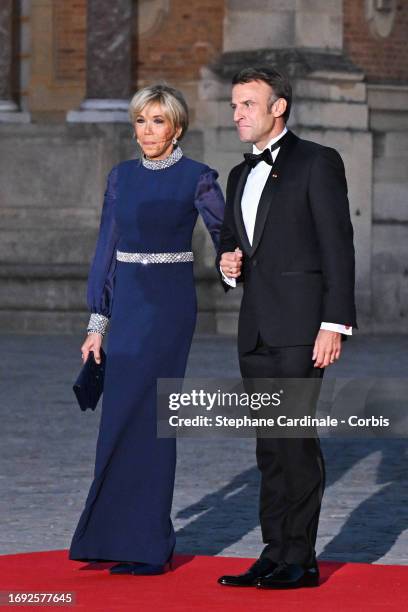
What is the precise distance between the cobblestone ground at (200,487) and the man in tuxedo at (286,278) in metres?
0.97

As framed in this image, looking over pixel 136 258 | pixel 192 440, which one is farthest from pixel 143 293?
pixel 192 440

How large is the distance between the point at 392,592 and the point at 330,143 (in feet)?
44.0

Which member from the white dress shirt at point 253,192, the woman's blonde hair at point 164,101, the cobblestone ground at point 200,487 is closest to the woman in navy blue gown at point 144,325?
the woman's blonde hair at point 164,101

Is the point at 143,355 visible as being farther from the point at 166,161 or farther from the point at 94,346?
the point at 166,161

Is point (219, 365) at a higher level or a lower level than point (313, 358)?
lower

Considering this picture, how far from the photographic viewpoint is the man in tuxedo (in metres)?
5.72

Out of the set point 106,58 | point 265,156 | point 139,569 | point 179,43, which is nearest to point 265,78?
point 265,156

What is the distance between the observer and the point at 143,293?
6.20 meters

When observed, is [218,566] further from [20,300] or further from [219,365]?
[20,300]

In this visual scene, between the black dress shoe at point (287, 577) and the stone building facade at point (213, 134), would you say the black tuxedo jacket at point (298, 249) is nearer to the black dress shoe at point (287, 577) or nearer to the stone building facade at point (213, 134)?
the black dress shoe at point (287, 577)

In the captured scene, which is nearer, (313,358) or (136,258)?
(313,358)

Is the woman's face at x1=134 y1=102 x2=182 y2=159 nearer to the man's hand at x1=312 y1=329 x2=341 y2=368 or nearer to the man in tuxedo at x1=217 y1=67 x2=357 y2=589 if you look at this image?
the man in tuxedo at x1=217 y1=67 x2=357 y2=589

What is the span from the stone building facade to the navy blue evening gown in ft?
41.2

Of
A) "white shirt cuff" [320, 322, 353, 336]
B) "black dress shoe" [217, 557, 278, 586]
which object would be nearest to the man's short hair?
"white shirt cuff" [320, 322, 353, 336]
